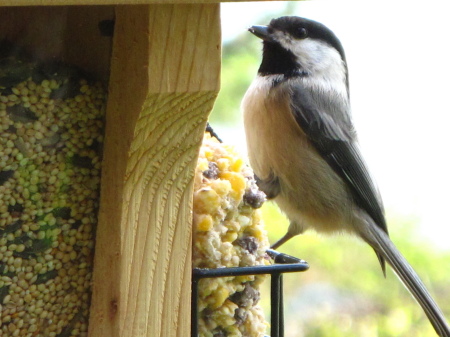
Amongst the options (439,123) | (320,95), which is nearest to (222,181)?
(320,95)

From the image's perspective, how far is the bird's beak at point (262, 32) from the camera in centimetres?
330

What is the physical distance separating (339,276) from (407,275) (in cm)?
195

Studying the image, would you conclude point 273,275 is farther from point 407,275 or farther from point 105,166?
point 407,275

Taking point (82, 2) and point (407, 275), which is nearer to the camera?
point (82, 2)

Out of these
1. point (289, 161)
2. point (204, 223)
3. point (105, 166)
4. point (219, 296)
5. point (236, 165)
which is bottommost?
point (219, 296)

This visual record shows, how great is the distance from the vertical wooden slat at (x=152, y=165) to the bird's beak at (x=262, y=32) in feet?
5.11

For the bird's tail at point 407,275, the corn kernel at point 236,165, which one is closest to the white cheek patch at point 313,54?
the bird's tail at point 407,275

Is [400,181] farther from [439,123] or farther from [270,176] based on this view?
[270,176]

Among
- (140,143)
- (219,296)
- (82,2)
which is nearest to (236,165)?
(219,296)

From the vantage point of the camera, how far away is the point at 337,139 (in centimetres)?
341

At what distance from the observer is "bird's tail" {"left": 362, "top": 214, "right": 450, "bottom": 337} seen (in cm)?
314

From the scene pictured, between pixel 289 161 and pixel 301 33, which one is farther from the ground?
pixel 301 33

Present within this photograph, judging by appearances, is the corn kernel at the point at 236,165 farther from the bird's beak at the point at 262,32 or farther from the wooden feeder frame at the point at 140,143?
the bird's beak at the point at 262,32

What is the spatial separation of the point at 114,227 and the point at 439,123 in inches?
172
